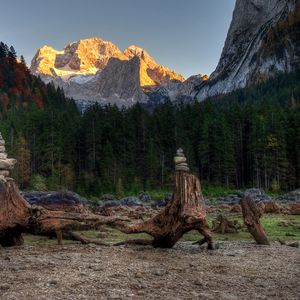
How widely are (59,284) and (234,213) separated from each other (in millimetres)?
32688

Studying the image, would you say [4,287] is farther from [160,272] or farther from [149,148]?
[149,148]

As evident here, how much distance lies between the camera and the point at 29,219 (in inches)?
647

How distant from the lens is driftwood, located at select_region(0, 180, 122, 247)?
53.9 feet

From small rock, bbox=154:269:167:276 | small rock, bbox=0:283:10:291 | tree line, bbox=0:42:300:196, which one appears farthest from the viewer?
tree line, bbox=0:42:300:196

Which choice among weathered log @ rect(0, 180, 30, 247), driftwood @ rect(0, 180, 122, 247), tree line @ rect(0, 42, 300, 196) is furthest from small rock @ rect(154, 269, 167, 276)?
tree line @ rect(0, 42, 300, 196)

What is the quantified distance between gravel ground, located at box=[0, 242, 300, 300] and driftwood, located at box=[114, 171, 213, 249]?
60 centimetres

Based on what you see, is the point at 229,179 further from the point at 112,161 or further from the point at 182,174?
the point at 182,174

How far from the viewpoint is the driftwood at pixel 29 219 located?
53.9 ft

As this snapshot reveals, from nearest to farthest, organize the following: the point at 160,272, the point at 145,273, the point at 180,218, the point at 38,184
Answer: the point at 145,273
the point at 160,272
the point at 180,218
the point at 38,184

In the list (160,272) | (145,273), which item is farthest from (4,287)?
(160,272)

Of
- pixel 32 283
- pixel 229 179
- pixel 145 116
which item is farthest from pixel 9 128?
pixel 32 283

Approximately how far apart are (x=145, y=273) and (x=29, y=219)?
591 centimetres

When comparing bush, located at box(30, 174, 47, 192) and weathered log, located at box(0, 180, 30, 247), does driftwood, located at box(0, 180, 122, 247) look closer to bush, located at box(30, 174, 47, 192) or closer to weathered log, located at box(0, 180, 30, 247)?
weathered log, located at box(0, 180, 30, 247)

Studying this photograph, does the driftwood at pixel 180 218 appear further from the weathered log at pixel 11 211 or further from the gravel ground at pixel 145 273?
the weathered log at pixel 11 211
